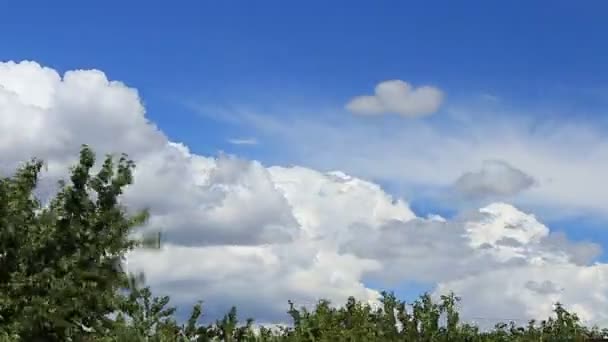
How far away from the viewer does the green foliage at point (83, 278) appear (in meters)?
32.5

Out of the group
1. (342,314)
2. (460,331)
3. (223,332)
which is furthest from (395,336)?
(342,314)

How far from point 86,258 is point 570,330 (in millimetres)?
16432

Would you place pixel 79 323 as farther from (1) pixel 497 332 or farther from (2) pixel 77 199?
(1) pixel 497 332

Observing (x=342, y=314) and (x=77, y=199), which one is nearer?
(x=342, y=314)

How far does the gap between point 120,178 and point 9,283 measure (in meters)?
5.86

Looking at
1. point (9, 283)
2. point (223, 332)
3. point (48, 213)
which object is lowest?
point (223, 332)

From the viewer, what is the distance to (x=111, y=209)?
3869 centimetres

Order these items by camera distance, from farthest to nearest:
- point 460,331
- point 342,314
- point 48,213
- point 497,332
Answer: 1. point 48,213
2. point 342,314
3. point 497,332
4. point 460,331

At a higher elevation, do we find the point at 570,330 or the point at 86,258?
the point at 86,258

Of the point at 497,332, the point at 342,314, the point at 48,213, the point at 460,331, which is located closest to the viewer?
the point at 460,331

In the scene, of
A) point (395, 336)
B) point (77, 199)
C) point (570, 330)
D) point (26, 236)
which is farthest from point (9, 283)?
point (570, 330)

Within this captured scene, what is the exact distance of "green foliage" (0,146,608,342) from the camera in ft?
107

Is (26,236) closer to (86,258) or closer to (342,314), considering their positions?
(86,258)

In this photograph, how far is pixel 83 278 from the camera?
36.8 metres
